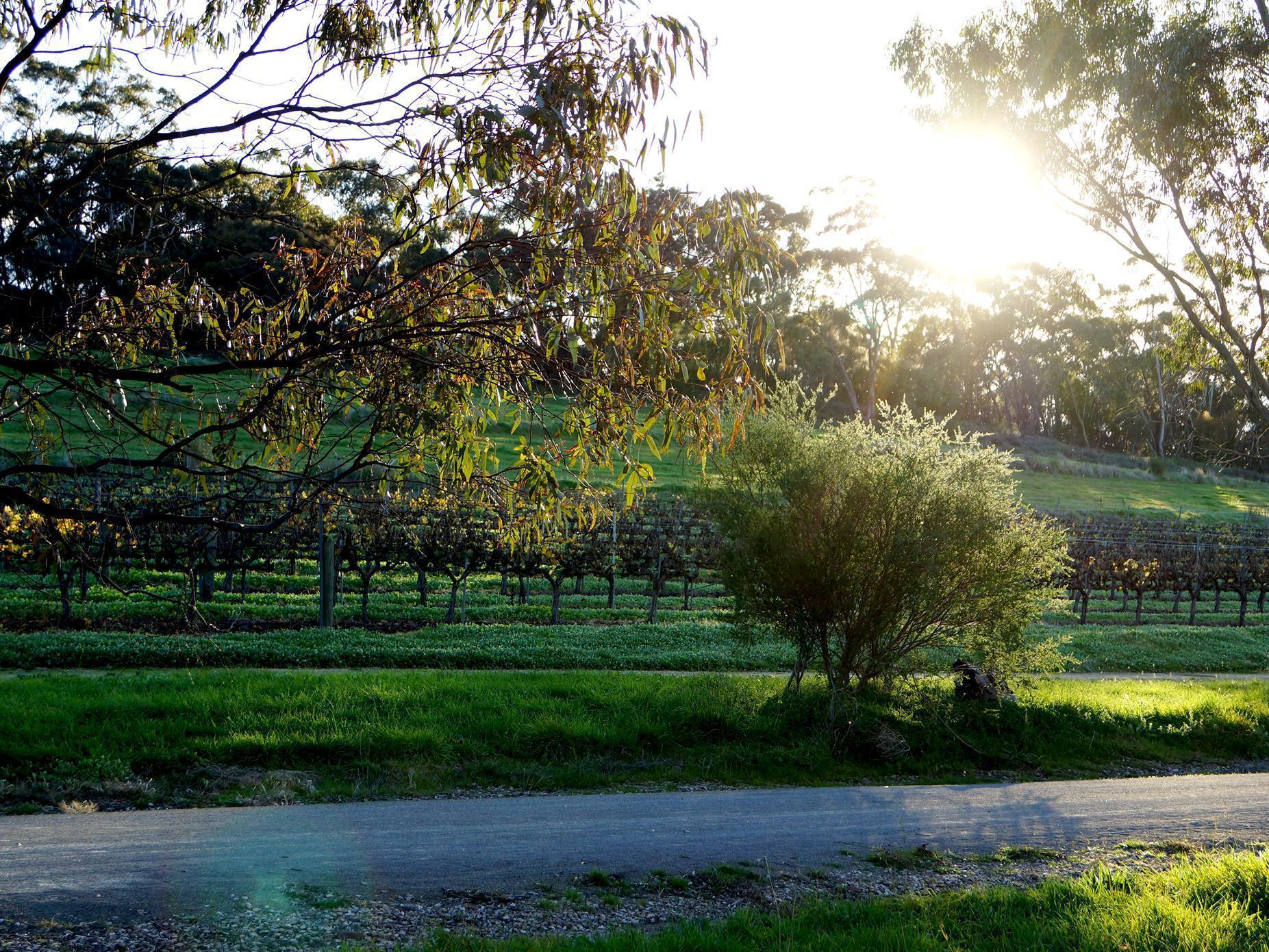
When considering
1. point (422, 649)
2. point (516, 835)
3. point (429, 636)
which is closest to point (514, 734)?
point (516, 835)

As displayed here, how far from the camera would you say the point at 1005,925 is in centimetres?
504

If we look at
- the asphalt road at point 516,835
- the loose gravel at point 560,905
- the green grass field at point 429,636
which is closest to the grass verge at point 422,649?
the green grass field at point 429,636

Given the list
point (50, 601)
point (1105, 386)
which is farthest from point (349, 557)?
point (1105, 386)

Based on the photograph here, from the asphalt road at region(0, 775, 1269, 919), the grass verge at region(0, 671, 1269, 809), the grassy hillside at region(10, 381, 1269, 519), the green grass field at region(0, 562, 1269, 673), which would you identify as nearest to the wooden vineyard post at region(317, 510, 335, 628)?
the green grass field at region(0, 562, 1269, 673)

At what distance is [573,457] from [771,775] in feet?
16.5

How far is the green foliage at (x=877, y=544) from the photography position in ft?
32.9

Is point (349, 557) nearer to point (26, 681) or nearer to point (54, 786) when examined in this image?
point (26, 681)

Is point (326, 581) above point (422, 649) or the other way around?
above

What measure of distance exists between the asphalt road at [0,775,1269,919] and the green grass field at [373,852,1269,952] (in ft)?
2.79

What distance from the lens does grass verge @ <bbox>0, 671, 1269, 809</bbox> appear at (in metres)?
7.48

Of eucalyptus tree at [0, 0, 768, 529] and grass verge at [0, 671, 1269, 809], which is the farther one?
grass verge at [0, 671, 1269, 809]

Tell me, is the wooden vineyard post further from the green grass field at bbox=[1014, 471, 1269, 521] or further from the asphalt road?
the green grass field at bbox=[1014, 471, 1269, 521]

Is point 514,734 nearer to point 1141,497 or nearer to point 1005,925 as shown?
point 1005,925

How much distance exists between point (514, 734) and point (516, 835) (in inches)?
100
